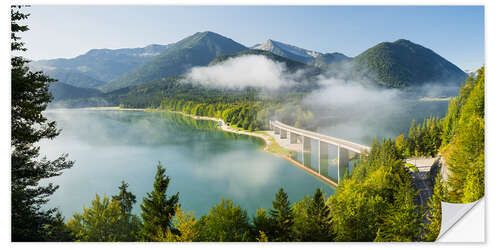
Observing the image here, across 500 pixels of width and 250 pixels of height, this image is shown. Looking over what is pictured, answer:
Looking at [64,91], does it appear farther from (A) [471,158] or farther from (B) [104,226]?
(A) [471,158]

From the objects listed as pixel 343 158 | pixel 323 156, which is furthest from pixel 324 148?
pixel 343 158

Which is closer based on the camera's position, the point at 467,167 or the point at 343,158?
the point at 467,167

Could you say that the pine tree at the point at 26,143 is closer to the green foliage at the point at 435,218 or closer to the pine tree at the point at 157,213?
the pine tree at the point at 157,213

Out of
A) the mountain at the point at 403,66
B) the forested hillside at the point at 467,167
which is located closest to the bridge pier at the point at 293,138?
the mountain at the point at 403,66

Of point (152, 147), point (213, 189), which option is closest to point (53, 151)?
point (213, 189)

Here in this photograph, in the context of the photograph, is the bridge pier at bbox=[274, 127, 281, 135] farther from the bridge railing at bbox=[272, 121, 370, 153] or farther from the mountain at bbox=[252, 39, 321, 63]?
the mountain at bbox=[252, 39, 321, 63]

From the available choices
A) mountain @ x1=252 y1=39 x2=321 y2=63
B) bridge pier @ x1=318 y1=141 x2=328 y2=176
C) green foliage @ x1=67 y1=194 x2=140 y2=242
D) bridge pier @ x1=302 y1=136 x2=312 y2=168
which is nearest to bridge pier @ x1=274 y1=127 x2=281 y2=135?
bridge pier @ x1=302 y1=136 x2=312 y2=168
